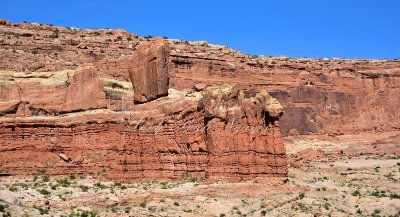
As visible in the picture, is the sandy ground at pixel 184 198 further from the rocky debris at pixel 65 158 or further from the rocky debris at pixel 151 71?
the rocky debris at pixel 151 71

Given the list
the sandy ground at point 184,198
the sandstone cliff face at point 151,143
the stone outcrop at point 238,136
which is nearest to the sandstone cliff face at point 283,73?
the sandstone cliff face at point 151,143

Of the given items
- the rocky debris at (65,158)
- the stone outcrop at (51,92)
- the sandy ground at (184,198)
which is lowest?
the sandy ground at (184,198)

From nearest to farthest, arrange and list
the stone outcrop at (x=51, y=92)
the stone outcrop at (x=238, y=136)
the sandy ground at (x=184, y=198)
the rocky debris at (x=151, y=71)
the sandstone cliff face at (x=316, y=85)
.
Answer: the sandy ground at (x=184, y=198)
the stone outcrop at (x=238, y=136)
the rocky debris at (x=151, y=71)
the stone outcrop at (x=51, y=92)
the sandstone cliff face at (x=316, y=85)

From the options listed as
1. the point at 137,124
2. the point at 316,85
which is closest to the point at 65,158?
the point at 137,124

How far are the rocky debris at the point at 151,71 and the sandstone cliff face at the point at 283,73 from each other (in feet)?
90.3

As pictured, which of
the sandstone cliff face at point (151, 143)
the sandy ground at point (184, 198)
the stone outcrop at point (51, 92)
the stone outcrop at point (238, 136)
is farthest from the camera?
the stone outcrop at point (51, 92)

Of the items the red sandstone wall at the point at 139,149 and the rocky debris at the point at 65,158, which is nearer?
the red sandstone wall at the point at 139,149

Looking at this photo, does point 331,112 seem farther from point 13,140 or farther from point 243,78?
point 13,140

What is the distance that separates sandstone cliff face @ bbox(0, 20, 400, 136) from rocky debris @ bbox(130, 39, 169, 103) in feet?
90.3

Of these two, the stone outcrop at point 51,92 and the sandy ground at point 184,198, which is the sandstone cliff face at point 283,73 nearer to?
the stone outcrop at point 51,92

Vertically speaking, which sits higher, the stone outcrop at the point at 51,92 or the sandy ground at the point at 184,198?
the stone outcrop at the point at 51,92

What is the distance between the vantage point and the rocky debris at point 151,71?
5275cm

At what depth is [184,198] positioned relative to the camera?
139 ft

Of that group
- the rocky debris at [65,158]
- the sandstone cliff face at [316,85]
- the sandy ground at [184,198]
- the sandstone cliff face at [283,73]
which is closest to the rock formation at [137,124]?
the rocky debris at [65,158]
